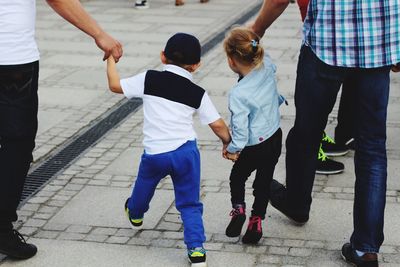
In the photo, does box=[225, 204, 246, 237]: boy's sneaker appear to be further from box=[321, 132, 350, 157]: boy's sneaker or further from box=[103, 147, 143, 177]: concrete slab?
box=[321, 132, 350, 157]: boy's sneaker

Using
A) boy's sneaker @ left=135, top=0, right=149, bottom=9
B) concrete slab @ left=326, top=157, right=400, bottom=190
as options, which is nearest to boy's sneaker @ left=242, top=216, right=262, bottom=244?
concrete slab @ left=326, top=157, right=400, bottom=190

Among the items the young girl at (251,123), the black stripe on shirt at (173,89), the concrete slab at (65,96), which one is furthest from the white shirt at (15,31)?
the concrete slab at (65,96)

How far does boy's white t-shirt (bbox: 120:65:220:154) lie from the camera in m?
3.76

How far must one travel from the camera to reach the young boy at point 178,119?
3.75 metres

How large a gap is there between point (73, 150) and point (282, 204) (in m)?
2.10

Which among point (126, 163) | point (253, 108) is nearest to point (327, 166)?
point (126, 163)

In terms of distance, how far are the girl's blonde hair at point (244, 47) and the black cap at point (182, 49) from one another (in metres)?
0.18

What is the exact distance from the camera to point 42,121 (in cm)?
657

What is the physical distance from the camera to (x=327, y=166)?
5.18 meters

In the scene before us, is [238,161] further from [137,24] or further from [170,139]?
[137,24]

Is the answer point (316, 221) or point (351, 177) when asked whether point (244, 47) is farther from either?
point (351, 177)

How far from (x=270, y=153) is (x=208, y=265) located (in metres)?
0.65

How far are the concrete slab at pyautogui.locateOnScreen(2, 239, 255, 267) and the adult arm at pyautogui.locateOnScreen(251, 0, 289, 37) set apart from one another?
1168mm

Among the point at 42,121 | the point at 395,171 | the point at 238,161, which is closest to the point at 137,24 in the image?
the point at 42,121
